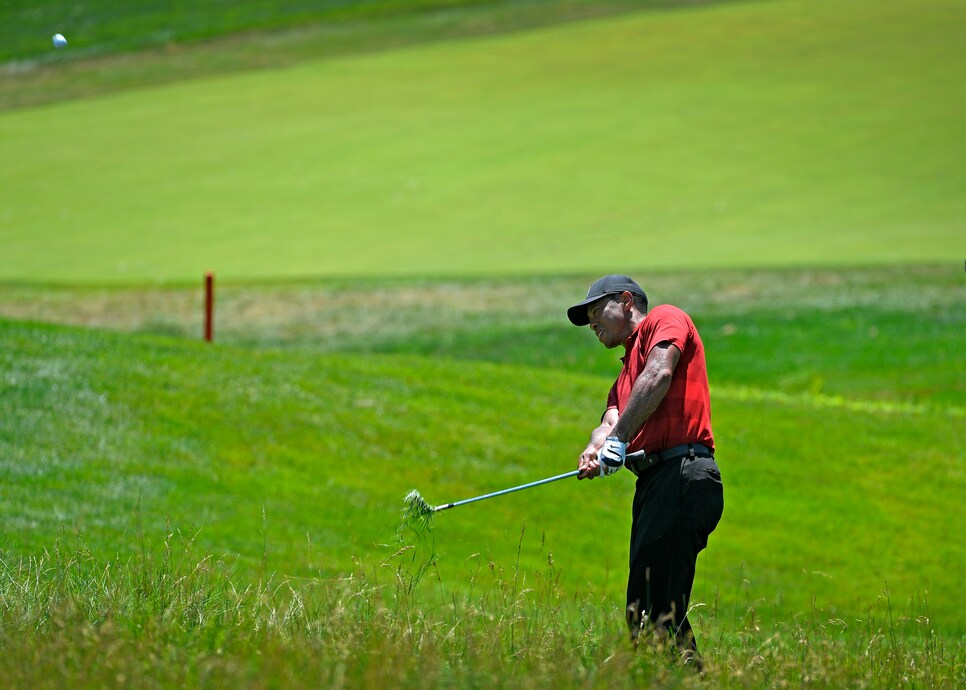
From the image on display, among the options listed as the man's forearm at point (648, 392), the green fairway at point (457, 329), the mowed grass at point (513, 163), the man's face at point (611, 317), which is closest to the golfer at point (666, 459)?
the man's forearm at point (648, 392)

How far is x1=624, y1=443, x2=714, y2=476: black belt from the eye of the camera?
20.3ft

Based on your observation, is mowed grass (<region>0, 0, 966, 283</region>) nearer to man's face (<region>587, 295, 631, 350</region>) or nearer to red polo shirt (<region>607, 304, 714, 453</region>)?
man's face (<region>587, 295, 631, 350</region>)

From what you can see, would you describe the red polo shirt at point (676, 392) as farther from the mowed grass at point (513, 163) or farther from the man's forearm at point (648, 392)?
the mowed grass at point (513, 163)

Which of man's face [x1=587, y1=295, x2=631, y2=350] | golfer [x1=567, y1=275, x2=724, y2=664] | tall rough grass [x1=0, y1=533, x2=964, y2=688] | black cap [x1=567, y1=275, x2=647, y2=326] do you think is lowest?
tall rough grass [x1=0, y1=533, x2=964, y2=688]

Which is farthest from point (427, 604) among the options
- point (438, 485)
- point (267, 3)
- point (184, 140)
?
point (267, 3)

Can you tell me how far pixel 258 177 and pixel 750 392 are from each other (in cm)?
1732

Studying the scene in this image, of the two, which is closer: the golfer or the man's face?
the golfer

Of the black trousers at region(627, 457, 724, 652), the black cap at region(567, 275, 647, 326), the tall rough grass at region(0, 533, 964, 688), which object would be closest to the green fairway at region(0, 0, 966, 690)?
the tall rough grass at region(0, 533, 964, 688)

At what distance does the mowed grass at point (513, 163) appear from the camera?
1075 inches

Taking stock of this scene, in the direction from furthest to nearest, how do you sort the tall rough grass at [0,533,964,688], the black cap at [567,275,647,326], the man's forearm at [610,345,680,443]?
the black cap at [567,275,647,326], the man's forearm at [610,345,680,443], the tall rough grass at [0,533,964,688]

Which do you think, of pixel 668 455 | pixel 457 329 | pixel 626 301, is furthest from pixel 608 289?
pixel 457 329

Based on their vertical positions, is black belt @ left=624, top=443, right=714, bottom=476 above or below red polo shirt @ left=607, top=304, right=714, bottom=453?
below

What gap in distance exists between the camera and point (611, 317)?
Result: 21.4ft

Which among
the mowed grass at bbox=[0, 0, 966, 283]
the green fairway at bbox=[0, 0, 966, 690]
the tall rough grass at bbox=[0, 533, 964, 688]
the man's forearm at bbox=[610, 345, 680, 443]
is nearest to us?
the tall rough grass at bbox=[0, 533, 964, 688]
